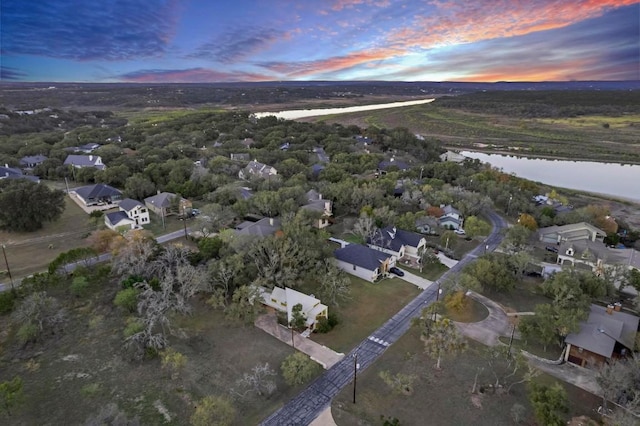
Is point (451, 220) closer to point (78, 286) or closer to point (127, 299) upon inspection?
point (127, 299)

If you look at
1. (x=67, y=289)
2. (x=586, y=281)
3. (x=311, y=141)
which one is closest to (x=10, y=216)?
(x=67, y=289)

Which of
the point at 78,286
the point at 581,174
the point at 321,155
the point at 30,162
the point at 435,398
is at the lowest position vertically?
the point at 581,174

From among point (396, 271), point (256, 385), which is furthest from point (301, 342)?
point (396, 271)

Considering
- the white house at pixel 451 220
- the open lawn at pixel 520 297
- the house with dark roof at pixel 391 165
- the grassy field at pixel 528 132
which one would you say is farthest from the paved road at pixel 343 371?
the grassy field at pixel 528 132

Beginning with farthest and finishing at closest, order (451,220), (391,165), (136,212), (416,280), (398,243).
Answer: (391,165)
(451,220)
(136,212)
(398,243)
(416,280)

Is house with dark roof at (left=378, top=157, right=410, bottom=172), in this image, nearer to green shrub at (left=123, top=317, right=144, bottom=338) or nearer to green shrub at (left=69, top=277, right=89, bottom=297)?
green shrub at (left=69, top=277, right=89, bottom=297)

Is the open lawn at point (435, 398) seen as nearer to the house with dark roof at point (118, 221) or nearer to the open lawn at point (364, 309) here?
the open lawn at point (364, 309)

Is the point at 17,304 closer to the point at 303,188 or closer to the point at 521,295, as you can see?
the point at 303,188

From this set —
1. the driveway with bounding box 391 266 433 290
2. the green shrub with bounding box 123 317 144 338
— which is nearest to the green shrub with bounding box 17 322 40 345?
the green shrub with bounding box 123 317 144 338
